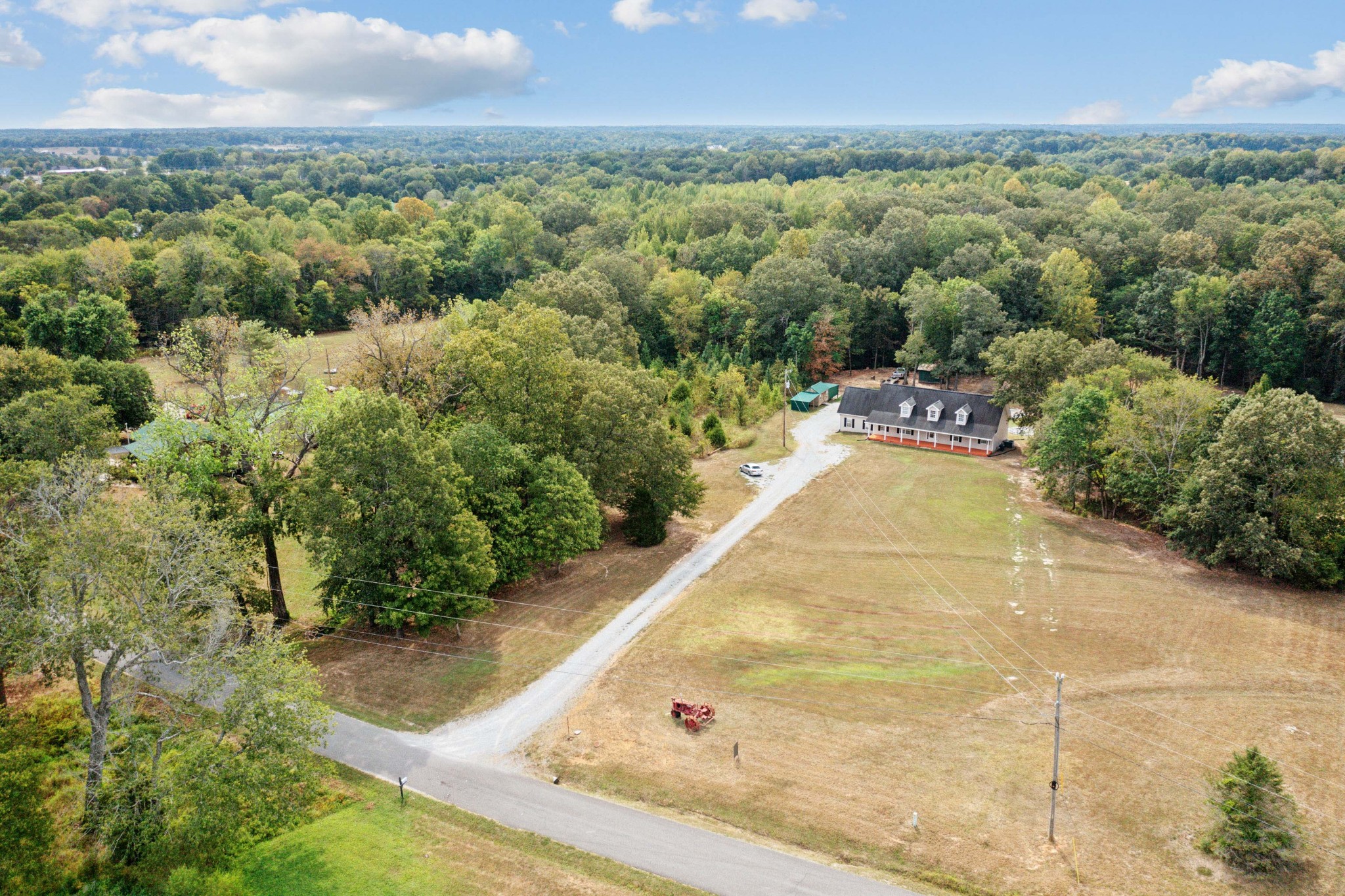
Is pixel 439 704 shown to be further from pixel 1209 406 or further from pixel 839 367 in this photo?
pixel 839 367

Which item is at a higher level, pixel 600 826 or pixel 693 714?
pixel 693 714

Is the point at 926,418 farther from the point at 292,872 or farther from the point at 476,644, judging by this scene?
the point at 292,872

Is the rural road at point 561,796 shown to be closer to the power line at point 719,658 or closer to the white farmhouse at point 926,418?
the power line at point 719,658

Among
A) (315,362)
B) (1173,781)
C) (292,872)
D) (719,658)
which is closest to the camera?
(292,872)

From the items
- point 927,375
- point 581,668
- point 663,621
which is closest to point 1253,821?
point 663,621

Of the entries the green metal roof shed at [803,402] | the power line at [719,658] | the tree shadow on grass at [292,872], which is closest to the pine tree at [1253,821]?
the power line at [719,658]

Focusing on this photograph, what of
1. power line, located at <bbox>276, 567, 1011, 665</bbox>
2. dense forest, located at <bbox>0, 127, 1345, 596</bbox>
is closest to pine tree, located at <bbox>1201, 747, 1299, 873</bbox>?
power line, located at <bbox>276, 567, 1011, 665</bbox>

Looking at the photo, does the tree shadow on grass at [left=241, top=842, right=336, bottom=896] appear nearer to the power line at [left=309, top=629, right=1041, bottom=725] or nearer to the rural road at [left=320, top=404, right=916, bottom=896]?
the rural road at [left=320, top=404, right=916, bottom=896]
